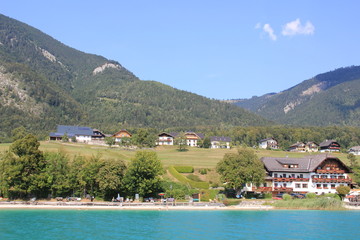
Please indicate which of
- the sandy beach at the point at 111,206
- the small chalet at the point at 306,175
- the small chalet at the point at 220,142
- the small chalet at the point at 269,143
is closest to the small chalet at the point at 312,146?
the small chalet at the point at 269,143

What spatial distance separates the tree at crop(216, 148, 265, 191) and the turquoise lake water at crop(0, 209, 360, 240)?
1398 centimetres

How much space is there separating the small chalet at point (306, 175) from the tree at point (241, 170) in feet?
33.8

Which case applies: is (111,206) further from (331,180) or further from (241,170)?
(331,180)

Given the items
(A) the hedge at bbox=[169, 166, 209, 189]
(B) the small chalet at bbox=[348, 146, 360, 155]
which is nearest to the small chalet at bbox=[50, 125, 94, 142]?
(A) the hedge at bbox=[169, 166, 209, 189]

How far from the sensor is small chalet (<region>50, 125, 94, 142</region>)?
599 feet

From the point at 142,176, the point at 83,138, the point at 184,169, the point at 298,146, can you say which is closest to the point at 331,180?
the point at 184,169

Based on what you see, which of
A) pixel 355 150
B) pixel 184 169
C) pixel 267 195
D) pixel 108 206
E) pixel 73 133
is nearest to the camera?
pixel 108 206

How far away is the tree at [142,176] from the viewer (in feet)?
262

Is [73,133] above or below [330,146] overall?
above

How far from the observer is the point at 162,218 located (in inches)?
2373

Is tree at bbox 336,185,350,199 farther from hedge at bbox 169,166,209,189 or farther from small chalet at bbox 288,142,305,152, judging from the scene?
small chalet at bbox 288,142,305,152

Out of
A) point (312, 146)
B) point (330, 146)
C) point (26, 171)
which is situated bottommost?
point (26, 171)

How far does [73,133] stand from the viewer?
189m

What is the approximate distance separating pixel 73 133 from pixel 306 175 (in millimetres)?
123170
